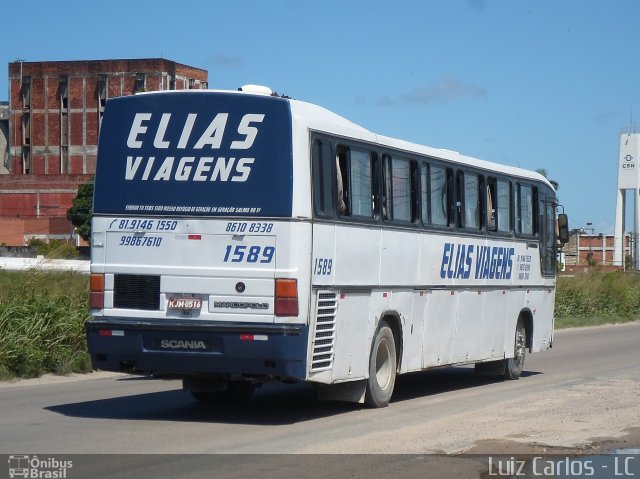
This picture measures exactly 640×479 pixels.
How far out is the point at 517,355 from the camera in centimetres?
1981

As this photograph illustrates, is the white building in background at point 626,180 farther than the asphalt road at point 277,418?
Yes

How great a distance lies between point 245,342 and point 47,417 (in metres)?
2.67

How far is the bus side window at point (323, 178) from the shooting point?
41.7ft

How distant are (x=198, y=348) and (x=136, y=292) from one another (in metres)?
1.03

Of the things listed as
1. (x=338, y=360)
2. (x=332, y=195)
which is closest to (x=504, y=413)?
(x=338, y=360)

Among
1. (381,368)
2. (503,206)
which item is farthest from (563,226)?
(381,368)

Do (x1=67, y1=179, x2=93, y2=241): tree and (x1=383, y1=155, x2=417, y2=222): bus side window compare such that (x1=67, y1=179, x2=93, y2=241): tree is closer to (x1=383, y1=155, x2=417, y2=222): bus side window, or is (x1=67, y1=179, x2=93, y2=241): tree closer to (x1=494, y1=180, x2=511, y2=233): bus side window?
(x1=494, y1=180, x2=511, y2=233): bus side window

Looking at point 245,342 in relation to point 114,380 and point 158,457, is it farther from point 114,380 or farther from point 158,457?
point 114,380

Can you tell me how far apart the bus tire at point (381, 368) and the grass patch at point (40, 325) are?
6135mm

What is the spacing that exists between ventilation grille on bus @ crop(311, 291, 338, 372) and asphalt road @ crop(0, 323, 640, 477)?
0.73 meters

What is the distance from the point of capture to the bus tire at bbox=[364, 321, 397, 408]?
46.6 feet

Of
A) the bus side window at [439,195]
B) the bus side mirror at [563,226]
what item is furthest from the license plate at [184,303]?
the bus side mirror at [563,226]

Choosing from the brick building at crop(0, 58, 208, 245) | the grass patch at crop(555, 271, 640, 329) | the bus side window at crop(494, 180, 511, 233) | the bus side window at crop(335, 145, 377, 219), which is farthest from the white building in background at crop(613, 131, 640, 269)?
the bus side window at crop(335, 145, 377, 219)

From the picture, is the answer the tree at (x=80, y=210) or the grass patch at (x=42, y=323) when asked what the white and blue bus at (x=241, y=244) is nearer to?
the grass patch at (x=42, y=323)
